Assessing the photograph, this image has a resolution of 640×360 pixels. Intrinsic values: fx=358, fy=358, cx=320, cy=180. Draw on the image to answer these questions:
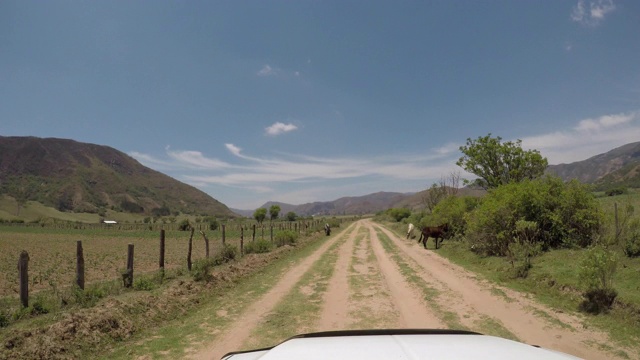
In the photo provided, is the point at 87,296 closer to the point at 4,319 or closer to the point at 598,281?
the point at 4,319

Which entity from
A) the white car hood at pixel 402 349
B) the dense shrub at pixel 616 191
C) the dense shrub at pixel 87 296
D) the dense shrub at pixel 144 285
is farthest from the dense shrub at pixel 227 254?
the dense shrub at pixel 616 191

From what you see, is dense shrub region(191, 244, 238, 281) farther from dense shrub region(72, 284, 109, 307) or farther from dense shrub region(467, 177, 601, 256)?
dense shrub region(467, 177, 601, 256)

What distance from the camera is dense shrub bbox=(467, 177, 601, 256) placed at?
14133mm

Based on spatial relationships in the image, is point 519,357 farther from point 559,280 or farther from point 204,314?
point 559,280

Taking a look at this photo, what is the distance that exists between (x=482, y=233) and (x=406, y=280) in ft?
21.8

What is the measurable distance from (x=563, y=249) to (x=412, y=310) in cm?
884

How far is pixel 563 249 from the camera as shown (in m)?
13.7

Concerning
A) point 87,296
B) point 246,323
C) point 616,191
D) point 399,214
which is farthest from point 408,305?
point 616,191

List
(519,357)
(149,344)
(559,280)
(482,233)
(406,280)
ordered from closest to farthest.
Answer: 1. (519,357)
2. (149,344)
3. (559,280)
4. (406,280)
5. (482,233)

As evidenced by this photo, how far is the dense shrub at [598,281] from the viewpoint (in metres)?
7.96

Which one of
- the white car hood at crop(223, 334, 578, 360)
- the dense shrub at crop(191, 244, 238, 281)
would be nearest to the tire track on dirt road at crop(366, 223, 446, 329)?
the white car hood at crop(223, 334, 578, 360)

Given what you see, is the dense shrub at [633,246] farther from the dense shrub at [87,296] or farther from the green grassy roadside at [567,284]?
the dense shrub at [87,296]

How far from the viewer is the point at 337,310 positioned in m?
8.68

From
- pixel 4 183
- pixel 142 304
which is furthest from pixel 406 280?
pixel 4 183
